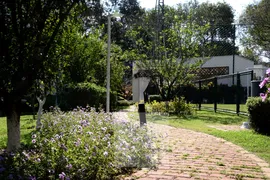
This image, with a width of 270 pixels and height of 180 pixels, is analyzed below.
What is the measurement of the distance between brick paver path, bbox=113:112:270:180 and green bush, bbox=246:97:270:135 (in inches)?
62.4

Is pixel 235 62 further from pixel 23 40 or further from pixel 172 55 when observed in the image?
pixel 23 40

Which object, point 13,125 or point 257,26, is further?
point 257,26

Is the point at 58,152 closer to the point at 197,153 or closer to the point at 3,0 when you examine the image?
the point at 3,0

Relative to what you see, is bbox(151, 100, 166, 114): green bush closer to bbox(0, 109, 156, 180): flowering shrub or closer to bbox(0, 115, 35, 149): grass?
bbox(0, 115, 35, 149): grass

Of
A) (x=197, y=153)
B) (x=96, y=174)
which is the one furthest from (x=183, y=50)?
(x=96, y=174)

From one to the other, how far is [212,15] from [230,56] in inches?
492

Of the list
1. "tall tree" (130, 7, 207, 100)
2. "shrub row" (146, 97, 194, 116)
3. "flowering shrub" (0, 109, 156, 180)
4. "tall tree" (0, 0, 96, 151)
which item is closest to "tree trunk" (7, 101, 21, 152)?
"tall tree" (0, 0, 96, 151)

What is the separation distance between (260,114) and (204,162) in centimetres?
357

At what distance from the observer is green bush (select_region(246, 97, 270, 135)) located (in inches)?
293

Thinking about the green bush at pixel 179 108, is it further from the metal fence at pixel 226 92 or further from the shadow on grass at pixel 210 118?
the metal fence at pixel 226 92

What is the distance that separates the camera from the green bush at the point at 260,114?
744 centimetres

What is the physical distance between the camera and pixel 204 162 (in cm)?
467

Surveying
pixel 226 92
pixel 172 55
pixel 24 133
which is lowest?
pixel 24 133

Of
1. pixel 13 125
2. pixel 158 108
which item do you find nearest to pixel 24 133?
pixel 13 125
